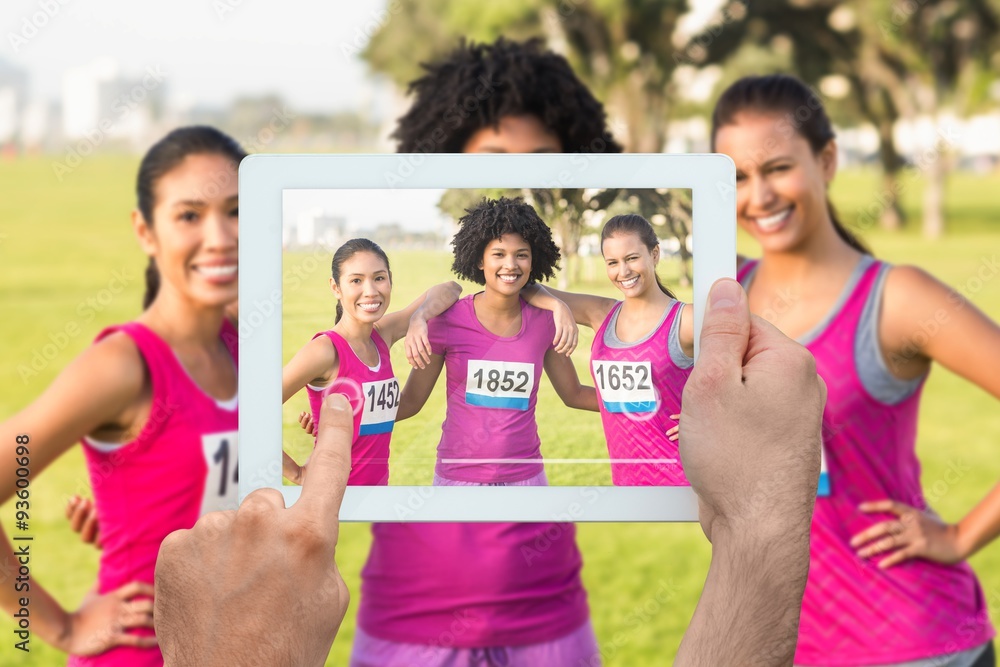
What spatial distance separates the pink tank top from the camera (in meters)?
1.45

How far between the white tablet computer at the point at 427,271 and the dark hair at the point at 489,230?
2 centimetres

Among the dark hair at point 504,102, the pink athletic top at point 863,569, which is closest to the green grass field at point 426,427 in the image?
the dark hair at point 504,102

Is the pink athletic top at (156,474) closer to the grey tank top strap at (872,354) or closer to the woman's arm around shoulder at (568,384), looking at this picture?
the woman's arm around shoulder at (568,384)

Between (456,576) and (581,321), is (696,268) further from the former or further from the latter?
(456,576)

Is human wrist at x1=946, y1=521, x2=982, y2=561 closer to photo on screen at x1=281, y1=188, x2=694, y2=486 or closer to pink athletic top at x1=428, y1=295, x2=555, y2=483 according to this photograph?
photo on screen at x1=281, y1=188, x2=694, y2=486

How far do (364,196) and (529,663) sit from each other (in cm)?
115

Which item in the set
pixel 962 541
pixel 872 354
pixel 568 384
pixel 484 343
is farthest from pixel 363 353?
pixel 962 541

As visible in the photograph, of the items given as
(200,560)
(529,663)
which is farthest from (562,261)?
(529,663)

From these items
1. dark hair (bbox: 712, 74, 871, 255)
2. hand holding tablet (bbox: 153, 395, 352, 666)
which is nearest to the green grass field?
hand holding tablet (bbox: 153, 395, 352, 666)

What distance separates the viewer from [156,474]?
7.38ft

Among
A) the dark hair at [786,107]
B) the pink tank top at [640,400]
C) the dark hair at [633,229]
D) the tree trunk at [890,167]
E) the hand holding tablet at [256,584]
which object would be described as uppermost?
the tree trunk at [890,167]

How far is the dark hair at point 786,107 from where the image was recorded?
2.45 metres

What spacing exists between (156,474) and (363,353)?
1.06 meters

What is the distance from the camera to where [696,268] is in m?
1.45
